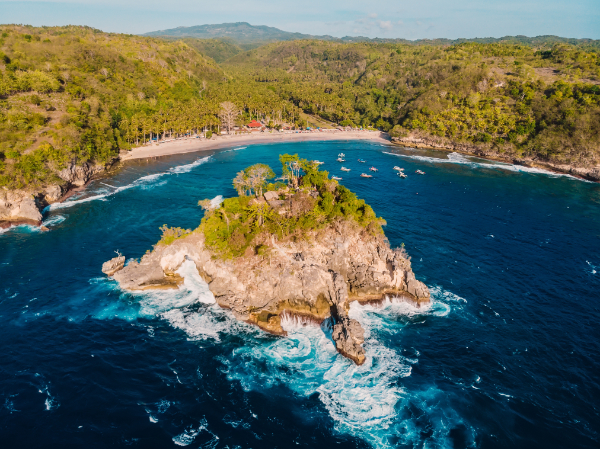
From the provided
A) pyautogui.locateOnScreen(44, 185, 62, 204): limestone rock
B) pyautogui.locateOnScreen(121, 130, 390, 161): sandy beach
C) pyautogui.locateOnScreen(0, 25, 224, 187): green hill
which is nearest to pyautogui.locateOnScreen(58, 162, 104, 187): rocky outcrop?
pyautogui.locateOnScreen(0, 25, 224, 187): green hill

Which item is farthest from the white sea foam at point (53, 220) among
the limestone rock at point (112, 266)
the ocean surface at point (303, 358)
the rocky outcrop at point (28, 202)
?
the limestone rock at point (112, 266)

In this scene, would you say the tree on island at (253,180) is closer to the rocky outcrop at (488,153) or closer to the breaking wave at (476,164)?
the breaking wave at (476,164)

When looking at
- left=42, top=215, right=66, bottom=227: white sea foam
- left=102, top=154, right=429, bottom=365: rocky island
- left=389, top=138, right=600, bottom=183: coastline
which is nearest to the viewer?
left=102, top=154, right=429, bottom=365: rocky island

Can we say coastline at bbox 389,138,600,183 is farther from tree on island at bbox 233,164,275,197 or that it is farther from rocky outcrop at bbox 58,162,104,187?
rocky outcrop at bbox 58,162,104,187

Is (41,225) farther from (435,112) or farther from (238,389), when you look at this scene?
(435,112)

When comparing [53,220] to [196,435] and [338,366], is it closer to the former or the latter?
[196,435]

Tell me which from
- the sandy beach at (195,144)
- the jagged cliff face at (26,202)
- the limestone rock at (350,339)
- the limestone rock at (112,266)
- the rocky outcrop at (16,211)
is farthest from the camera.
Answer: the sandy beach at (195,144)

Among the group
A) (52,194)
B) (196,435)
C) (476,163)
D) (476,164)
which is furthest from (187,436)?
(476,163)
